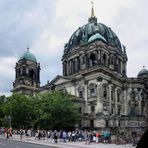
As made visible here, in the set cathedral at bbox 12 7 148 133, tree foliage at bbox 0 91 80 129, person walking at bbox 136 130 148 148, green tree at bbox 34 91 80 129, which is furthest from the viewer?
cathedral at bbox 12 7 148 133

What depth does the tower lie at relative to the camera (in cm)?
9656

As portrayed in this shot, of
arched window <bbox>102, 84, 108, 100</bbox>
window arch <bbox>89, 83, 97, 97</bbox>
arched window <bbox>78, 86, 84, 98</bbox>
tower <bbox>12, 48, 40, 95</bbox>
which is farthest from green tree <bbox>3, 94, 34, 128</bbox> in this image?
tower <bbox>12, 48, 40, 95</bbox>

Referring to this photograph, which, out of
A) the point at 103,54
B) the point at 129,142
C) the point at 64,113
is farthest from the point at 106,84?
the point at 129,142

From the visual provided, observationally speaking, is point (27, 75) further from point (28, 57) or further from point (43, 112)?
point (43, 112)

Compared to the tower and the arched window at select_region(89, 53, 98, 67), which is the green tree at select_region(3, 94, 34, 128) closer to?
the arched window at select_region(89, 53, 98, 67)

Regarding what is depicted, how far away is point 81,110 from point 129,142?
123 ft

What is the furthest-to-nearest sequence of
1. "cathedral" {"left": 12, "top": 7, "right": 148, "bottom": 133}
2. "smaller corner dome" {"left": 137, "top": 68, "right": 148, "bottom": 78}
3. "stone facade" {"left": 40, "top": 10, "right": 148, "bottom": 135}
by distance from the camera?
1. "smaller corner dome" {"left": 137, "top": 68, "right": 148, "bottom": 78}
2. "cathedral" {"left": 12, "top": 7, "right": 148, "bottom": 133}
3. "stone facade" {"left": 40, "top": 10, "right": 148, "bottom": 135}

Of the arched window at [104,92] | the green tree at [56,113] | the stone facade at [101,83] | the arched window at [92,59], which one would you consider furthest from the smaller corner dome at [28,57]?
the green tree at [56,113]

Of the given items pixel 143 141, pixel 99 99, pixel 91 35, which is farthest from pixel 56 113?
pixel 143 141

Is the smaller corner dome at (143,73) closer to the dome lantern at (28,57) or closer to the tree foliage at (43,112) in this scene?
the dome lantern at (28,57)

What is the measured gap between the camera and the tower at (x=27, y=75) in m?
96.6

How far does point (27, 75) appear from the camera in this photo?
9769cm

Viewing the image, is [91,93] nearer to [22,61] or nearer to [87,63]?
[87,63]

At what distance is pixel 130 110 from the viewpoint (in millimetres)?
87562
